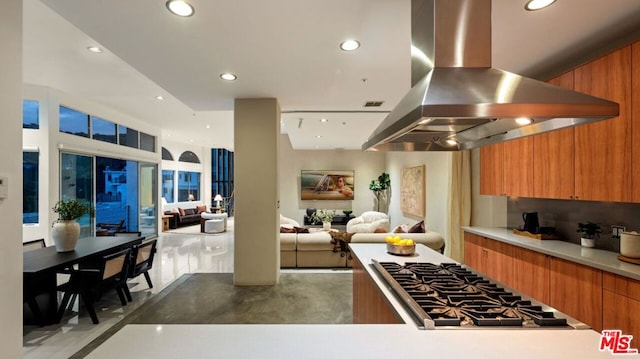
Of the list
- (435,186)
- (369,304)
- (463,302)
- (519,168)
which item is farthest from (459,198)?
(463,302)

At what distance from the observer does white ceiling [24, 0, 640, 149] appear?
6.53 ft

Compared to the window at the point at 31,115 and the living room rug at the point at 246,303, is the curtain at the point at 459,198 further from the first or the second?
the window at the point at 31,115

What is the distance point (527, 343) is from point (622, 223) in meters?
2.24

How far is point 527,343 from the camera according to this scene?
112 centimetres

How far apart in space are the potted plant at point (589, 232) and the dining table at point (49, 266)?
16.0ft

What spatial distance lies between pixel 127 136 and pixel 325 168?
582 cm

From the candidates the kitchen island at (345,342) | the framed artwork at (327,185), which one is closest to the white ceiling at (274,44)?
the kitchen island at (345,342)

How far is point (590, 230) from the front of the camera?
2604 mm

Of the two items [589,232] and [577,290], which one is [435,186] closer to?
[589,232]

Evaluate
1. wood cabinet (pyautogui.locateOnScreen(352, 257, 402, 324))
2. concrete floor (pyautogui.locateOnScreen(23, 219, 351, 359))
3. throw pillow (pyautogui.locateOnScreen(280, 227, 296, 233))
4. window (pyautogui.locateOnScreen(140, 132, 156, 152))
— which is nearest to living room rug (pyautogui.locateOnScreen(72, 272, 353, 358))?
concrete floor (pyautogui.locateOnScreen(23, 219, 351, 359))

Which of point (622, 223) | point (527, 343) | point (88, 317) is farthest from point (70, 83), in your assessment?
point (622, 223)

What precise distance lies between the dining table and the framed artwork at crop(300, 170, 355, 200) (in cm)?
671

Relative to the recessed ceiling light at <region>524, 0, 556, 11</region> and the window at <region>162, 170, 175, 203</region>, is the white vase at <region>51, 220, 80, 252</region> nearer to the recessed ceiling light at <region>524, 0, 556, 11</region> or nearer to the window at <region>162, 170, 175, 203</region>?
the recessed ceiling light at <region>524, 0, 556, 11</region>

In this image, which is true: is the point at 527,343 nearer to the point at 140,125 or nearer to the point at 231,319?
the point at 231,319
